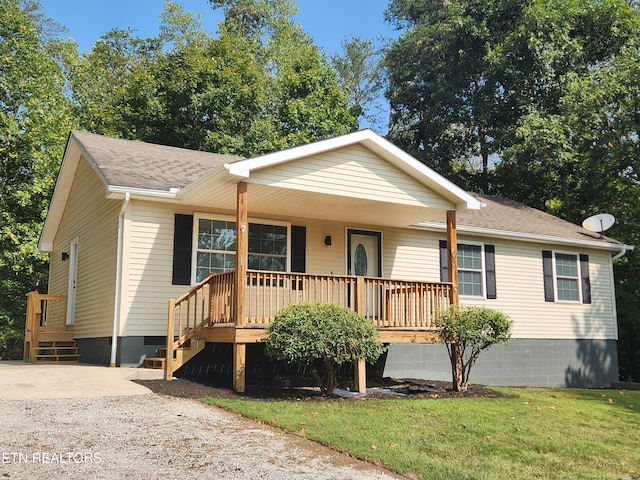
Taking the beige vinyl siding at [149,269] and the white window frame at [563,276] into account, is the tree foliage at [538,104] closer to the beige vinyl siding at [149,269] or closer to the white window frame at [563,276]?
the white window frame at [563,276]

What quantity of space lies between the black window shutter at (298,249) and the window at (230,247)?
0.52ft

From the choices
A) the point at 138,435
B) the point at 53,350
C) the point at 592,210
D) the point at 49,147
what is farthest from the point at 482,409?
the point at 49,147

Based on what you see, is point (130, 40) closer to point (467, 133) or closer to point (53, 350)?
point (467, 133)

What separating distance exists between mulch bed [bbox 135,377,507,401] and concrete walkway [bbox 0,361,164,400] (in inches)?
15.1

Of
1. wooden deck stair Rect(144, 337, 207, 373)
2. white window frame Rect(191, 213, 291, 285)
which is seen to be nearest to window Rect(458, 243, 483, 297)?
white window frame Rect(191, 213, 291, 285)

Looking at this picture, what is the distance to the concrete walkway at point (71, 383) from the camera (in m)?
7.75

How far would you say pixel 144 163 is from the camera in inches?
496

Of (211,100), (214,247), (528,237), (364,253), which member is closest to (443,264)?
(364,253)

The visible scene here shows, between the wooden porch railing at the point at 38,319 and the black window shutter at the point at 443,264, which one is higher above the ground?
the black window shutter at the point at 443,264

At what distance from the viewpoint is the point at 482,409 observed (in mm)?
8062

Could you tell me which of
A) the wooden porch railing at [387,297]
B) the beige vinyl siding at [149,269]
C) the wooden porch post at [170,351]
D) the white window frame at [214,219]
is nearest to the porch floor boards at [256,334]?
the wooden porch railing at [387,297]

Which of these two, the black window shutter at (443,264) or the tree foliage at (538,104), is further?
the tree foliage at (538,104)

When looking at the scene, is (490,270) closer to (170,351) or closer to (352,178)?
(352,178)

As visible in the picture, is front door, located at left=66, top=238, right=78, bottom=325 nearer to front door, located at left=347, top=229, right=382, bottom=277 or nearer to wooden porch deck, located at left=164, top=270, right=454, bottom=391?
wooden porch deck, located at left=164, top=270, right=454, bottom=391
